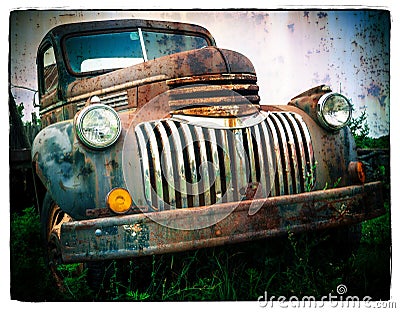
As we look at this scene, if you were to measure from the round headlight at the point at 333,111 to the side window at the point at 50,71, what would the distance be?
6.28ft

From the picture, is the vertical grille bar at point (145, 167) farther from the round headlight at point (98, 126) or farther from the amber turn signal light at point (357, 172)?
the amber turn signal light at point (357, 172)

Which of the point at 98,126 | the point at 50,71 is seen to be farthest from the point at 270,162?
the point at 50,71

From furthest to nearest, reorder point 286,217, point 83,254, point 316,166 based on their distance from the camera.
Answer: point 316,166, point 286,217, point 83,254

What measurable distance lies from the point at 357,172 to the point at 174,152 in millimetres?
1272

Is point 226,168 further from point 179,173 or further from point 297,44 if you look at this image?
point 297,44

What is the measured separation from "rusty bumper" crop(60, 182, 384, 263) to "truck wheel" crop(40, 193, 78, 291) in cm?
39

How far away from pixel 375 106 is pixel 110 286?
2125 millimetres

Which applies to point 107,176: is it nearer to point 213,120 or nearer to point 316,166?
point 213,120

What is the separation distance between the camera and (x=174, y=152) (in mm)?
3447

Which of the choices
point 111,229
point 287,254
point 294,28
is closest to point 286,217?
point 287,254

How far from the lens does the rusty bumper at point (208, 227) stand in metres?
3.23

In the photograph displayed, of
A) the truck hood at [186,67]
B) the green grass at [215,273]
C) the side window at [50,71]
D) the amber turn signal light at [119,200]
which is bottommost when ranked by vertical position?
the green grass at [215,273]

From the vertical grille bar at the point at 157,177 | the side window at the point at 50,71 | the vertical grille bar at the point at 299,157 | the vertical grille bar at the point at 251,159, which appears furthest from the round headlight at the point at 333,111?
the side window at the point at 50,71

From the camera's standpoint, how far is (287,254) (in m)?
3.87
